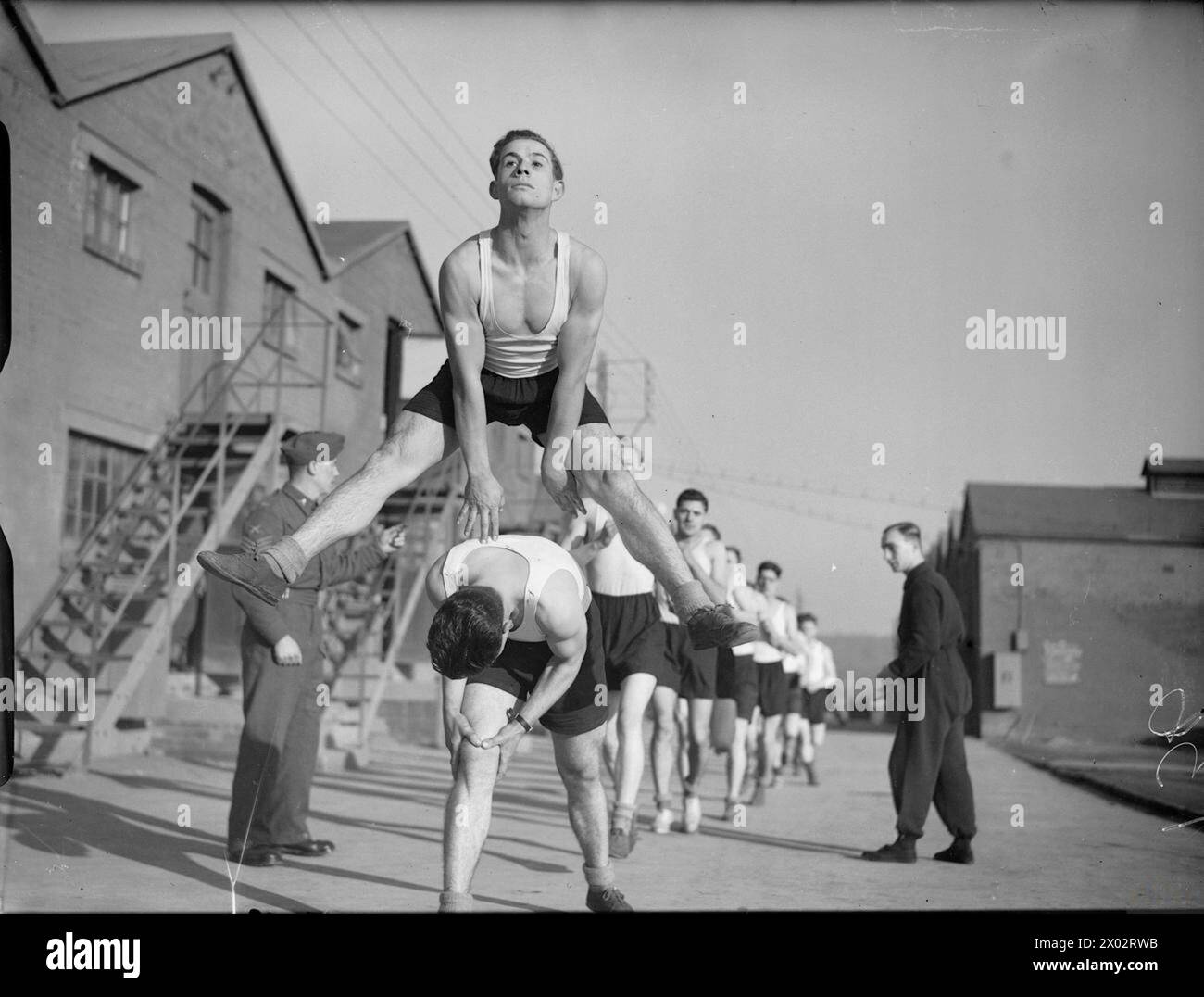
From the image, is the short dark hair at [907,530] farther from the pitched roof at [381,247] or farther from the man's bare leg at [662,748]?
the pitched roof at [381,247]

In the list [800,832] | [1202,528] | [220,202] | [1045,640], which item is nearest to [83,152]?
[220,202]

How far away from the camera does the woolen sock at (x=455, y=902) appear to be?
3.99 meters

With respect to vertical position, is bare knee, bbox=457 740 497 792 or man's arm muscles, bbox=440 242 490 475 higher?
man's arm muscles, bbox=440 242 490 475

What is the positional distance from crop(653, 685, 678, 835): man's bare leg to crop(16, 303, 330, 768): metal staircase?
13.1ft

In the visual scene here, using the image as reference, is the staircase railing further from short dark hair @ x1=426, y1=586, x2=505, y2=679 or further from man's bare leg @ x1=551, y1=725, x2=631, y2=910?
short dark hair @ x1=426, y1=586, x2=505, y2=679

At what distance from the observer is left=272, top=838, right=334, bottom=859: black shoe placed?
5.89 meters

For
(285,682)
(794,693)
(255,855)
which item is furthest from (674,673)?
(794,693)

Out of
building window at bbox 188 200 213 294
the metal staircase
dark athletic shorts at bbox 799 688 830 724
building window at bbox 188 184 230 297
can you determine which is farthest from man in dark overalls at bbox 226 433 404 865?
building window at bbox 188 200 213 294

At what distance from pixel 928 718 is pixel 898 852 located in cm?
66

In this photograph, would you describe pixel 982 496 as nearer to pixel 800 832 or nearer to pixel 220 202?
pixel 220 202

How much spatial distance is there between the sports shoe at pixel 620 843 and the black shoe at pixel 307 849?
1.32 metres

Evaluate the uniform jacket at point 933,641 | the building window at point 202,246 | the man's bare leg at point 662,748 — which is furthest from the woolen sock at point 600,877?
the building window at point 202,246

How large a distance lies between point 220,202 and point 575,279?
10.6m

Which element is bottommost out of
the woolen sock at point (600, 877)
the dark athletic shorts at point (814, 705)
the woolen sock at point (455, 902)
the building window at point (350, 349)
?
the dark athletic shorts at point (814, 705)
